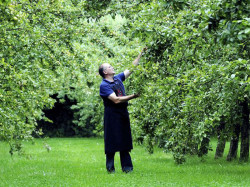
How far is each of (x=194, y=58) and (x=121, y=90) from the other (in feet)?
5.53

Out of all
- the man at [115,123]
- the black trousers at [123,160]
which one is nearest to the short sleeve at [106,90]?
the man at [115,123]

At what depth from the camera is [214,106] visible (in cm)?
896

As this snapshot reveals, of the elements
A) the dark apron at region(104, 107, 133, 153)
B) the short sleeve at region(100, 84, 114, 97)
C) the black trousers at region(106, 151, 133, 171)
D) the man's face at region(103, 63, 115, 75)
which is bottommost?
the black trousers at region(106, 151, 133, 171)

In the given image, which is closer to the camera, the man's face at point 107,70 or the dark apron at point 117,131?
the dark apron at point 117,131

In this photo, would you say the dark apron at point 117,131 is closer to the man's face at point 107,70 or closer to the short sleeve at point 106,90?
the short sleeve at point 106,90

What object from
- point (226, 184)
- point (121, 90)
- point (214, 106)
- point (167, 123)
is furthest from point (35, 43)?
point (226, 184)

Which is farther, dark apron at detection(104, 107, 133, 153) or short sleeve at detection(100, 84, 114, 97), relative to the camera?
dark apron at detection(104, 107, 133, 153)

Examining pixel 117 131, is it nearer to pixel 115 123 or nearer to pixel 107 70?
pixel 115 123

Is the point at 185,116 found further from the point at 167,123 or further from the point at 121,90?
the point at 121,90

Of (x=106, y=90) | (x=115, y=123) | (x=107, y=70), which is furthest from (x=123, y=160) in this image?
(x=107, y=70)

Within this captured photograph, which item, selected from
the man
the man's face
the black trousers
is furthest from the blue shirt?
the black trousers

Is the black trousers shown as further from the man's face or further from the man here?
the man's face

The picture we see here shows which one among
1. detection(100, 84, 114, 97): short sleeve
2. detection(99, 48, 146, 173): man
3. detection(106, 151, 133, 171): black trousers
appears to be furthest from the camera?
detection(106, 151, 133, 171): black trousers

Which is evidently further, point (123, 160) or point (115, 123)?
point (123, 160)
